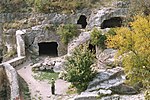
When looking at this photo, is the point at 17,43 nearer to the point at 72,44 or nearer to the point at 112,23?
the point at 72,44

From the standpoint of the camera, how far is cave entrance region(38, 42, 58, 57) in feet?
139

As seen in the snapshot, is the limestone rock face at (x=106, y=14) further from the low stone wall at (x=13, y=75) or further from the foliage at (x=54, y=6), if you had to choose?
the low stone wall at (x=13, y=75)

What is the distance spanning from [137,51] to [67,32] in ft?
42.8

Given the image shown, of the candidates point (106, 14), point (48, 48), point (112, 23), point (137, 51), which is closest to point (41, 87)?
point (137, 51)

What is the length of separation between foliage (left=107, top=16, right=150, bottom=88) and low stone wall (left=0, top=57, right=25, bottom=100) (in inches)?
321

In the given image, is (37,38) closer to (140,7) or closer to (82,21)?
(82,21)

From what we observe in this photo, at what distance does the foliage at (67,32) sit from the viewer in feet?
128

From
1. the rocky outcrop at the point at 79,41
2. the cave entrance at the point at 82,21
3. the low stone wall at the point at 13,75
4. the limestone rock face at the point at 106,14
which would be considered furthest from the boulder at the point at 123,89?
the cave entrance at the point at 82,21

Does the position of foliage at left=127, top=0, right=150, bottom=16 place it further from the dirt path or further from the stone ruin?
the dirt path

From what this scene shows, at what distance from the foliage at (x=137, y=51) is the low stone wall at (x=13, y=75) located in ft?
26.7

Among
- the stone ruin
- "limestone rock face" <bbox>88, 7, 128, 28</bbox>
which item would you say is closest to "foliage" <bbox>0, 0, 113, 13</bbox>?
the stone ruin

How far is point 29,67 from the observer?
3672 centimetres

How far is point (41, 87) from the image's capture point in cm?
3197

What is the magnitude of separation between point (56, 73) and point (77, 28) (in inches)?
260
